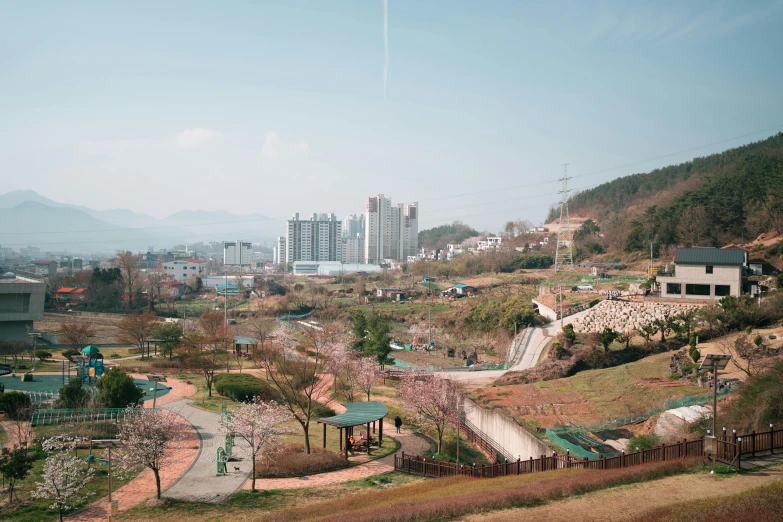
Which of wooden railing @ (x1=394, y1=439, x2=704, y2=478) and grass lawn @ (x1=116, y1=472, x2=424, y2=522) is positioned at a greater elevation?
wooden railing @ (x1=394, y1=439, x2=704, y2=478)

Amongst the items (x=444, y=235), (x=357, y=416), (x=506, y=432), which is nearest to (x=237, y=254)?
(x=444, y=235)

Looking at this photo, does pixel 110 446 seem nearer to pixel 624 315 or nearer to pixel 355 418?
pixel 355 418

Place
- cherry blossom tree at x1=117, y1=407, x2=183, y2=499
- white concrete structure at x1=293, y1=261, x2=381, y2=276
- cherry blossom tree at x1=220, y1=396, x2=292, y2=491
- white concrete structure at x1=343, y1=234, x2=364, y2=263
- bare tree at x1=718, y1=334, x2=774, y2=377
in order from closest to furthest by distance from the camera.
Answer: cherry blossom tree at x1=117, y1=407, x2=183, y2=499 < cherry blossom tree at x1=220, y1=396, x2=292, y2=491 < bare tree at x1=718, y1=334, x2=774, y2=377 < white concrete structure at x1=293, y1=261, x2=381, y2=276 < white concrete structure at x1=343, y1=234, x2=364, y2=263

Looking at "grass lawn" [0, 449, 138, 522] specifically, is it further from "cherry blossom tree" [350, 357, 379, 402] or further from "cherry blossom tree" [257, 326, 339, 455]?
"cherry blossom tree" [350, 357, 379, 402]

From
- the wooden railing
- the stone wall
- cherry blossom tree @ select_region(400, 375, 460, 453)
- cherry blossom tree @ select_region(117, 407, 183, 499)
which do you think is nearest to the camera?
the wooden railing

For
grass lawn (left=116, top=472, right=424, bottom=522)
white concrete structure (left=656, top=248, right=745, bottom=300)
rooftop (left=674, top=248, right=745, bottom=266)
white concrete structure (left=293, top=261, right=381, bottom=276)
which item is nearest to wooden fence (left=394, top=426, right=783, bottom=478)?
grass lawn (left=116, top=472, right=424, bottom=522)

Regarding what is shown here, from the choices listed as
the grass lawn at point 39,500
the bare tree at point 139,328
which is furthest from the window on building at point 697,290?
the bare tree at point 139,328
